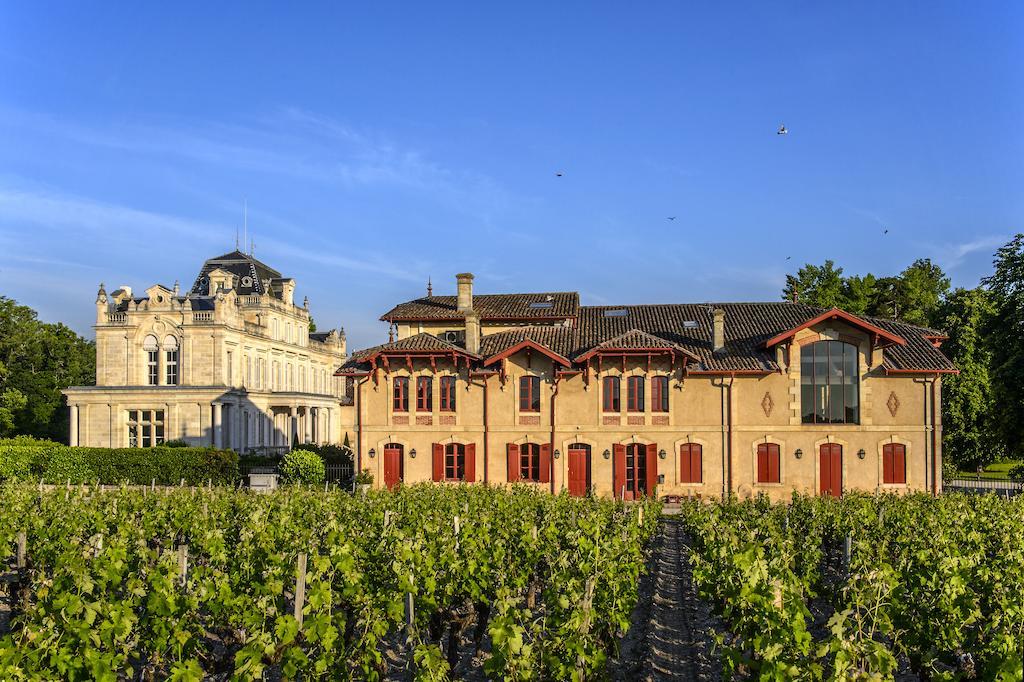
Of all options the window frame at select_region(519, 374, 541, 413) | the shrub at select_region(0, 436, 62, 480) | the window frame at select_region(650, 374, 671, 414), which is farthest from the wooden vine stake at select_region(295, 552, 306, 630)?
the shrub at select_region(0, 436, 62, 480)

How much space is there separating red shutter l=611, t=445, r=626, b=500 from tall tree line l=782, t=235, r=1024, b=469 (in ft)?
44.7

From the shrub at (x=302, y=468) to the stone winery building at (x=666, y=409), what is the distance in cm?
344

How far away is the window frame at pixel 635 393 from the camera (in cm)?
3134

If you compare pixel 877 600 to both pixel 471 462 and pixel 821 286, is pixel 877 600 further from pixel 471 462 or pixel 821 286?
pixel 821 286

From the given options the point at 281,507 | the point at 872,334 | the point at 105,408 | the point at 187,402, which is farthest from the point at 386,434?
the point at 105,408

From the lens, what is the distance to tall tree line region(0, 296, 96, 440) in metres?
58.1

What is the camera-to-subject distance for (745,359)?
102 feet

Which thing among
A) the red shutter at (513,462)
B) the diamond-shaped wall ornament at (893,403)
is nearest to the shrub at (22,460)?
the red shutter at (513,462)

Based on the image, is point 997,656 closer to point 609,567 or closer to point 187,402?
point 609,567

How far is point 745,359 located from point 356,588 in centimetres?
2078

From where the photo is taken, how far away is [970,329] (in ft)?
147

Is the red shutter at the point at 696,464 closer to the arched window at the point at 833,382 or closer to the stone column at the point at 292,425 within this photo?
the arched window at the point at 833,382

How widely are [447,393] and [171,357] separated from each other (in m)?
25.1

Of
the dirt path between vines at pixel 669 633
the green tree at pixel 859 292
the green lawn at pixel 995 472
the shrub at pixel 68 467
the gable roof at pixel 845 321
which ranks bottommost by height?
the green lawn at pixel 995 472
